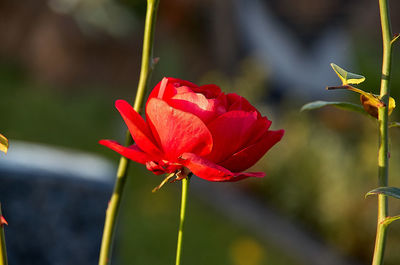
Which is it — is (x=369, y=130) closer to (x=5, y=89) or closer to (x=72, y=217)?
(x=72, y=217)

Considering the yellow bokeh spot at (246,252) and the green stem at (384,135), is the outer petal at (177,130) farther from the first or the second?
the yellow bokeh spot at (246,252)

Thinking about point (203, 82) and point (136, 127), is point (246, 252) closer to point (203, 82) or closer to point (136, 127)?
point (203, 82)

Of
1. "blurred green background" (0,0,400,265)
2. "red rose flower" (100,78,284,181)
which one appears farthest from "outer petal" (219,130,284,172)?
"blurred green background" (0,0,400,265)

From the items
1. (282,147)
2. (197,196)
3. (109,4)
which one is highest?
(109,4)

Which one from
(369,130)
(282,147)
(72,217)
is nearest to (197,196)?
(282,147)

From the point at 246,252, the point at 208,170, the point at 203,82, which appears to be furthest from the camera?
the point at 203,82

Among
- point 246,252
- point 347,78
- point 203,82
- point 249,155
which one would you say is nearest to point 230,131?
point 249,155

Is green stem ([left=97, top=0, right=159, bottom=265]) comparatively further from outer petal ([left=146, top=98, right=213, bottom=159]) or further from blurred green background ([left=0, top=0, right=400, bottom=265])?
blurred green background ([left=0, top=0, right=400, bottom=265])
